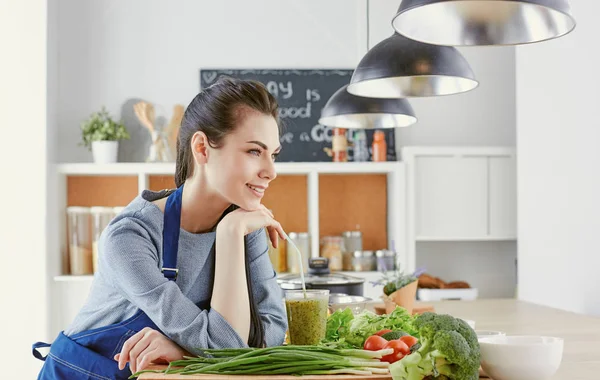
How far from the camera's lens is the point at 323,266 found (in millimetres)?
3455

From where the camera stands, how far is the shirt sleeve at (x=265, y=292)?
1975 millimetres

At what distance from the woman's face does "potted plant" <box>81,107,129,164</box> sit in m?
3.47

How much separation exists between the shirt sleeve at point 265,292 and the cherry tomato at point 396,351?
34cm

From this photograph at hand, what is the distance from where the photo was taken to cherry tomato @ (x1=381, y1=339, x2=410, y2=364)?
170 centimetres

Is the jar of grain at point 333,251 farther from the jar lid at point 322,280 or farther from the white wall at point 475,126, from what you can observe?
the jar lid at point 322,280

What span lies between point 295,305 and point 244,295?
17 centimetres

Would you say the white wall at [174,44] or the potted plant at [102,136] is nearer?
the potted plant at [102,136]

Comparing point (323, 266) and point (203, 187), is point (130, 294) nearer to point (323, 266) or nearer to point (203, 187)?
point (203, 187)

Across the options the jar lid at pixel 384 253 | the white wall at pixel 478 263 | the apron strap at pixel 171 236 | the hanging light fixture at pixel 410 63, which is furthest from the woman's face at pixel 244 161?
the white wall at pixel 478 263

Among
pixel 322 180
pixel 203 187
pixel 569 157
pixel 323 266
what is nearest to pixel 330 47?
pixel 322 180

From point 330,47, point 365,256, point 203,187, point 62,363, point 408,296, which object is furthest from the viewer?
point 330,47

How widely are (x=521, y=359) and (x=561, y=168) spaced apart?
9.14ft

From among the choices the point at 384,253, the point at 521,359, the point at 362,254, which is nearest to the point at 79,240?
the point at 362,254

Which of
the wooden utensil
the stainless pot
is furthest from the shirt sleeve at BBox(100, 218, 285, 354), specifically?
the wooden utensil
